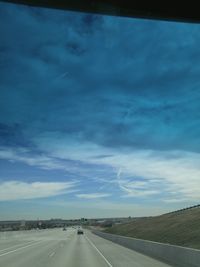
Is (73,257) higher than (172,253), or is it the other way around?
(73,257)

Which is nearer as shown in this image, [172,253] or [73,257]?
[172,253]

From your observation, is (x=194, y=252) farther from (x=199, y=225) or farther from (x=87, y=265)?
(x=199, y=225)

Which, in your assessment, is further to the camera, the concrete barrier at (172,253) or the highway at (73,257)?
the highway at (73,257)

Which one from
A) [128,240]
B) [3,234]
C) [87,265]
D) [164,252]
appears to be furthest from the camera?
[3,234]

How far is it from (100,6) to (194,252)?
1355 centimetres

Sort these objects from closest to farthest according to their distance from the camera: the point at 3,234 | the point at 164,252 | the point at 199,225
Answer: the point at 164,252 → the point at 199,225 → the point at 3,234

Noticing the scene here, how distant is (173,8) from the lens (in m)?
7.37

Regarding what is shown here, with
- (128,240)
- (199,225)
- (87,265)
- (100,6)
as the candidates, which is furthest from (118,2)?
(199,225)

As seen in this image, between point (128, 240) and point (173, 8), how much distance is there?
35634 mm

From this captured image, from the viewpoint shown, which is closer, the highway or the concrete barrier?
the concrete barrier

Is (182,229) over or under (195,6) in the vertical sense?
over

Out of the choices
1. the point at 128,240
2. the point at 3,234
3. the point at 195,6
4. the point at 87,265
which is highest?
the point at 3,234

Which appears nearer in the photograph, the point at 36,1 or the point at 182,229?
the point at 36,1

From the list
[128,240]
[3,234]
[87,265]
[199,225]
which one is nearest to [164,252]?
[87,265]
